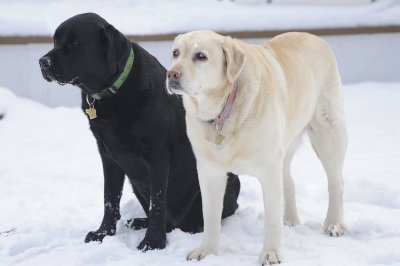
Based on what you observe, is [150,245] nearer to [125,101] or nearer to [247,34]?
[125,101]

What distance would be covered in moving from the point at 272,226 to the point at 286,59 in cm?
99

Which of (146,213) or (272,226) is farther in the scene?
(146,213)

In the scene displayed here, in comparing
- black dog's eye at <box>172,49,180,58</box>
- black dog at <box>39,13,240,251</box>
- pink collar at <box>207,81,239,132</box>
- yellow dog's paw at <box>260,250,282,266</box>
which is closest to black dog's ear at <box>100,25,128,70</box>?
black dog at <box>39,13,240,251</box>

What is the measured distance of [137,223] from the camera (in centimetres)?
370

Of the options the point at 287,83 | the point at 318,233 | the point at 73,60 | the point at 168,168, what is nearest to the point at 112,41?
the point at 73,60

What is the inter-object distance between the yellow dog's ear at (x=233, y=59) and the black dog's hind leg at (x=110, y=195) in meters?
1.07

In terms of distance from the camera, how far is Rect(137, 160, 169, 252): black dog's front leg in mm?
3266

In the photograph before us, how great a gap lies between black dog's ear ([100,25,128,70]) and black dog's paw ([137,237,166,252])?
3.28 ft

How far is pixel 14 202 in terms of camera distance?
4391 mm

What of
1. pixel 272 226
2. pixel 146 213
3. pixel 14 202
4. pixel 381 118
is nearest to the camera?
pixel 272 226

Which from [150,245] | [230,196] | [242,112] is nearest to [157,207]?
[150,245]

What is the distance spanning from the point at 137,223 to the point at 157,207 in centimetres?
45

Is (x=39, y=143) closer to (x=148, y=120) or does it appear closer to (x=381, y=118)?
(x=148, y=120)

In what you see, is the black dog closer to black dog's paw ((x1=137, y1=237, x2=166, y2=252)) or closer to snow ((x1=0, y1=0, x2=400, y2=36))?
black dog's paw ((x1=137, y1=237, x2=166, y2=252))
